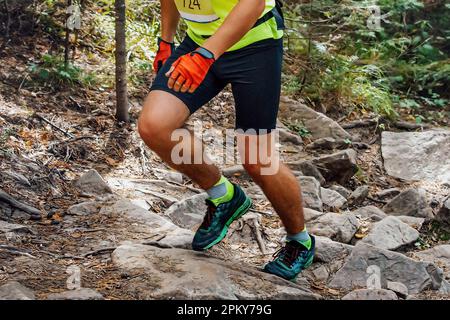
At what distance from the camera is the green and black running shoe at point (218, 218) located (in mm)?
4129

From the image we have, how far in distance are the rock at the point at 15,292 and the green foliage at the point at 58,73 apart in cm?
343

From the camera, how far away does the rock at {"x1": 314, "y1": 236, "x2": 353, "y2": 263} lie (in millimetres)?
4828

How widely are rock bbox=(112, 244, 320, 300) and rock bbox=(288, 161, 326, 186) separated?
2867 mm

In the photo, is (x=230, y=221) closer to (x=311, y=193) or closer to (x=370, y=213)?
(x=311, y=193)

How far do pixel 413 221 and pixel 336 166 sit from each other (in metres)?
1.23

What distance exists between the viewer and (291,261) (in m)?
4.24

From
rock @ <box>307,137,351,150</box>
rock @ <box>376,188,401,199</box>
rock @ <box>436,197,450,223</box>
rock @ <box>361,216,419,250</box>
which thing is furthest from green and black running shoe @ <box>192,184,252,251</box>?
rock @ <box>307,137,351,150</box>

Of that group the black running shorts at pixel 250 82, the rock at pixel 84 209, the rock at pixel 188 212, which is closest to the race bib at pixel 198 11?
the black running shorts at pixel 250 82

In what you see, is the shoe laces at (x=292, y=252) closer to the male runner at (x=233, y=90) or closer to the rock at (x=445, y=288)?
the male runner at (x=233, y=90)

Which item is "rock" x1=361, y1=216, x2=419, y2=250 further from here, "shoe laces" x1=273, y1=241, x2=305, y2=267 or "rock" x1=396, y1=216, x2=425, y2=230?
"shoe laces" x1=273, y1=241, x2=305, y2=267

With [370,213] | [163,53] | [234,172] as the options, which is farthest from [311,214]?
[163,53]

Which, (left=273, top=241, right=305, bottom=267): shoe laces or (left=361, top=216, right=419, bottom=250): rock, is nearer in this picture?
(left=273, top=241, right=305, bottom=267): shoe laces
